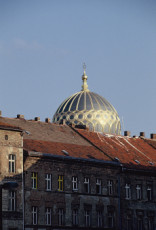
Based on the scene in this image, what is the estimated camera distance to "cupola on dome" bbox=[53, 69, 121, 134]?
11388 centimetres

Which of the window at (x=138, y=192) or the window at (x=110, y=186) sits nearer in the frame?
the window at (x=110, y=186)

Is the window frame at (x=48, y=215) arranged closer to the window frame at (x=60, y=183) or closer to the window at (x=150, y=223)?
the window frame at (x=60, y=183)

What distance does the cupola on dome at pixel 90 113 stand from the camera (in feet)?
374

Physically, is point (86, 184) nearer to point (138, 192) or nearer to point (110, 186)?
point (110, 186)

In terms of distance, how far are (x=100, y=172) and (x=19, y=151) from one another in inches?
463

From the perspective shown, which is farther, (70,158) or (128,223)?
(128,223)

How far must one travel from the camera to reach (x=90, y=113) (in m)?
115

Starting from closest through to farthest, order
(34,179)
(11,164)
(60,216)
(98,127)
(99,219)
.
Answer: (11,164)
(34,179)
(60,216)
(99,219)
(98,127)

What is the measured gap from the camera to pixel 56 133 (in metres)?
79.9

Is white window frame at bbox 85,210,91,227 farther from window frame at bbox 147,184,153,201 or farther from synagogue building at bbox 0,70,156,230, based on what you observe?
window frame at bbox 147,184,153,201

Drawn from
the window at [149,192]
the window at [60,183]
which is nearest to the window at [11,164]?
the window at [60,183]

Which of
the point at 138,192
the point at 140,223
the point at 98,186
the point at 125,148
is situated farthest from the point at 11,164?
the point at 125,148

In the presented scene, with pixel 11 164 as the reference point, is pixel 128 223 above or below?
below

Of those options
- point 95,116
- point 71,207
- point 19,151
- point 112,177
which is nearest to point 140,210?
point 112,177
